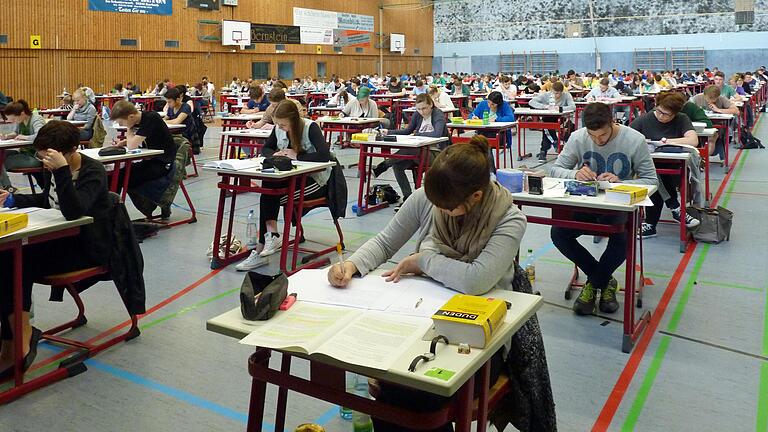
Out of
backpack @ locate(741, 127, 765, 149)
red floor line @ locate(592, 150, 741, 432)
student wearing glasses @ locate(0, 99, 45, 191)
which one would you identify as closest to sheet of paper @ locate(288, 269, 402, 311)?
red floor line @ locate(592, 150, 741, 432)

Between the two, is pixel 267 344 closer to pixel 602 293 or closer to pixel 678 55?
pixel 602 293

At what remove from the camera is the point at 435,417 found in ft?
5.78

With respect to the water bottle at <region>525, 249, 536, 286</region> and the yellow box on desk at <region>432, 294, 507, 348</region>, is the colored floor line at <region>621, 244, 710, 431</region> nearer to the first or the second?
the water bottle at <region>525, 249, 536, 286</region>

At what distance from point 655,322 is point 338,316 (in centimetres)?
272

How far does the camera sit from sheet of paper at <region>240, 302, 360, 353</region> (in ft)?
5.88

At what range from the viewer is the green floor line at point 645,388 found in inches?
113

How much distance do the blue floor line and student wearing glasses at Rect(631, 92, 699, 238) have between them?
410cm

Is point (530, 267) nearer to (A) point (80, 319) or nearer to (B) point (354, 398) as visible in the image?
(A) point (80, 319)

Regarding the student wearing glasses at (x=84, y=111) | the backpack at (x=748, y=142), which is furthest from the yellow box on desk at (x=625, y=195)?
the backpack at (x=748, y=142)

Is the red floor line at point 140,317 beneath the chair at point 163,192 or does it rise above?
beneath

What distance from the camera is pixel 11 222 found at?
10.0ft

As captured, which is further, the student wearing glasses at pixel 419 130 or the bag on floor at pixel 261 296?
the student wearing glasses at pixel 419 130

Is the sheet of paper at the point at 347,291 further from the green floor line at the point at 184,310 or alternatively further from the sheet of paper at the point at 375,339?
the green floor line at the point at 184,310

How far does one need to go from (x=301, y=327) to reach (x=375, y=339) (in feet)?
0.76
